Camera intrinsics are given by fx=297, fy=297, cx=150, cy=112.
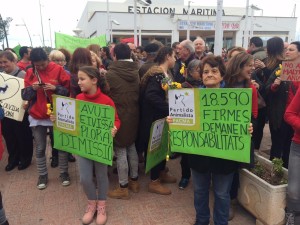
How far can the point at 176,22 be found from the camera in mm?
30234

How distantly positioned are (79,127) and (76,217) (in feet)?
3.56

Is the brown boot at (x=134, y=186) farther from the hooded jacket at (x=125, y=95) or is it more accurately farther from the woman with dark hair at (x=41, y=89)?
the woman with dark hair at (x=41, y=89)

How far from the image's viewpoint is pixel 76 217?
3.52 meters

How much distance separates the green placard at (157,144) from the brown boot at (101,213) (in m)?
0.70

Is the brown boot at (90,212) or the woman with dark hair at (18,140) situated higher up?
the woman with dark hair at (18,140)

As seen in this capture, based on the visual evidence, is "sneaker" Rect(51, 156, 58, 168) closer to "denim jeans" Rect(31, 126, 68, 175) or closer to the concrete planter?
"denim jeans" Rect(31, 126, 68, 175)

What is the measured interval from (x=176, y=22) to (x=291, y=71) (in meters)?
28.1

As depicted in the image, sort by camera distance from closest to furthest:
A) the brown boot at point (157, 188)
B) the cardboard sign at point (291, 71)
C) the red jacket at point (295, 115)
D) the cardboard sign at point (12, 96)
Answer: the red jacket at point (295, 115)
the cardboard sign at point (291, 71)
the brown boot at point (157, 188)
the cardboard sign at point (12, 96)

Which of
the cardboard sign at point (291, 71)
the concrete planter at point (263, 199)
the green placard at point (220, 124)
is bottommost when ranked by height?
the concrete planter at point (263, 199)

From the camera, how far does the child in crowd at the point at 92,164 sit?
3199 millimetres

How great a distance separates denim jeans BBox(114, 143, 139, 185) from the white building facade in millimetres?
25376

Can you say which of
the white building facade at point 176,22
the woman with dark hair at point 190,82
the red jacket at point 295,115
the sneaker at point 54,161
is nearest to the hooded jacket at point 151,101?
the woman with dark hair at point 190,82


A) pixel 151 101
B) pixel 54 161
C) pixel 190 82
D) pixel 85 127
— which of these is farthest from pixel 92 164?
pixel 54 161

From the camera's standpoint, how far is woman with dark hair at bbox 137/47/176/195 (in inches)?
143
